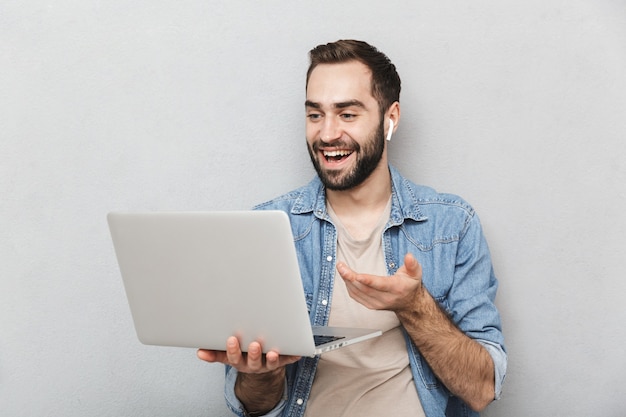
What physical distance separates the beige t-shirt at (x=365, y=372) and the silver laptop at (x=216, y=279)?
31cm

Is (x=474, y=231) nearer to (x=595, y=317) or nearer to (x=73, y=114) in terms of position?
(x=595, y=317)

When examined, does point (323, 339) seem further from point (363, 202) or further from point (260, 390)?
point (363, 202)

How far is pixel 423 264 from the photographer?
1833mm

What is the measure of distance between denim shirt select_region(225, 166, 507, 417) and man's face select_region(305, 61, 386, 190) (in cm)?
9

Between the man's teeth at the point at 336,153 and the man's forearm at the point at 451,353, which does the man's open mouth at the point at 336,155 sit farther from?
the man's forearm at the point at 451,353

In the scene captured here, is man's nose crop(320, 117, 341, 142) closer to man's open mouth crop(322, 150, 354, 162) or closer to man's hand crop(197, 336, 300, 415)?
man's open mouth crop(322, 150, 354, 162)

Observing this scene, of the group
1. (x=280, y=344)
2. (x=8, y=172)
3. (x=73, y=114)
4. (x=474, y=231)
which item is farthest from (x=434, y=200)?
(x=8, y=172)

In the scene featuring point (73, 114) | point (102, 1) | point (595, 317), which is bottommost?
point (595, 317)

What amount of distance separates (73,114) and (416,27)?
0.94m

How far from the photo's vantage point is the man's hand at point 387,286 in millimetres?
1367

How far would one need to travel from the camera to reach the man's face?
1838 millimetres

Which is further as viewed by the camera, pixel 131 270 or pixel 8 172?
pixel 8 172

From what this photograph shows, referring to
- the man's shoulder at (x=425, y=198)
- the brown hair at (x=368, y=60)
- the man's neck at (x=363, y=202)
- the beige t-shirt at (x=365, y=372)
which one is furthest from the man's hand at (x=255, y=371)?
the brown hair at (x=368, y=60)

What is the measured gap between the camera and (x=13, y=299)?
6.42 ft
